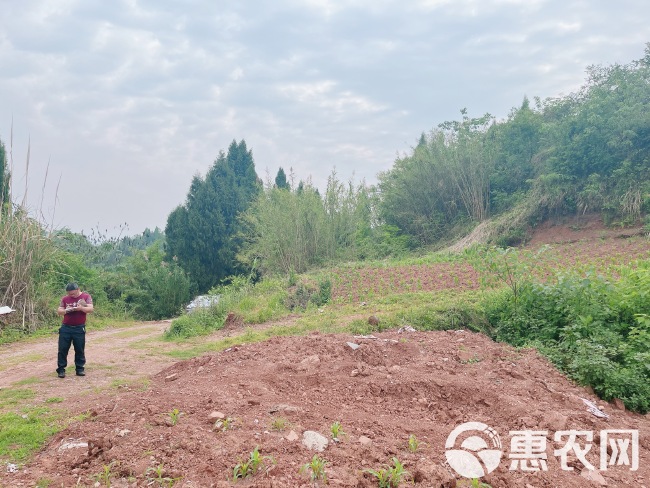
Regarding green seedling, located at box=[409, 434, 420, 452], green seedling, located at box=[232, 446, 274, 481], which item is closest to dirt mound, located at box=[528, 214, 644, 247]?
green seedling, located at box=[409, 434, 420, 452]

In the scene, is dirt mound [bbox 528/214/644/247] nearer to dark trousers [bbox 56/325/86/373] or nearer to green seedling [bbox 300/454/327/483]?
dark trousers [bbox 56/325/86/373]

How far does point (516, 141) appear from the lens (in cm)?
2495

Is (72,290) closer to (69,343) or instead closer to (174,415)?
(69,343)

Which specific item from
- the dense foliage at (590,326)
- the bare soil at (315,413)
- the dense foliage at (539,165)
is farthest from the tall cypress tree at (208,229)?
the dense foliage at (590,326)

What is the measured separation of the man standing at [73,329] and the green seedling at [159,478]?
3.73m

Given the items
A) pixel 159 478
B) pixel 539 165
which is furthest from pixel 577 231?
pixel 159 478

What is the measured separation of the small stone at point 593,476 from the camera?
2863mm

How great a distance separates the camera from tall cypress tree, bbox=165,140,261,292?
23688 millimetres

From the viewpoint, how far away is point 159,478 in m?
2.58

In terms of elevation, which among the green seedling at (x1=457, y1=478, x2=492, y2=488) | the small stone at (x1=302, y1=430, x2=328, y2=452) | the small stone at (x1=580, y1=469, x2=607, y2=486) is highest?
the small stone at (x1=302, y1=430, x2=328, y2=452)
